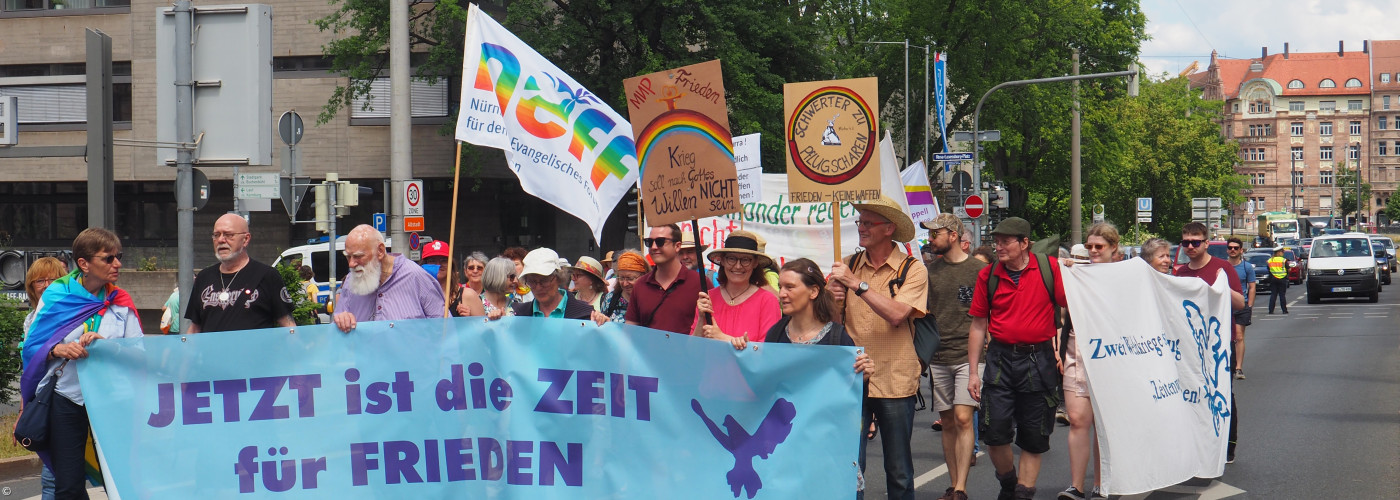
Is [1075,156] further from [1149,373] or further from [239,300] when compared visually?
[239,300]

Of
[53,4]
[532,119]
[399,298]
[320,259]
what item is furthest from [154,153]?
[532,119]

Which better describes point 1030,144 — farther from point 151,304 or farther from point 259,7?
point 259,7

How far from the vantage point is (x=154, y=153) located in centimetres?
3153

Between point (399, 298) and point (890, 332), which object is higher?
point (399, 298)

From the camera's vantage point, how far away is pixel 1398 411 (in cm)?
1205

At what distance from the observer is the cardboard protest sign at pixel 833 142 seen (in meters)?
6.70

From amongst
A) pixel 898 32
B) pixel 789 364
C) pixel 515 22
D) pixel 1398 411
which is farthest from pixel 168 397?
pixel 898 32

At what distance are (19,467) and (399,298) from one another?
145 inches

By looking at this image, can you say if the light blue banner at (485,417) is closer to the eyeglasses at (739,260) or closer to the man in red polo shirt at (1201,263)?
the eyeglasses at (739,260)

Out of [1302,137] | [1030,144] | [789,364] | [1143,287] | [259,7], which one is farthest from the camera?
[1302,137]

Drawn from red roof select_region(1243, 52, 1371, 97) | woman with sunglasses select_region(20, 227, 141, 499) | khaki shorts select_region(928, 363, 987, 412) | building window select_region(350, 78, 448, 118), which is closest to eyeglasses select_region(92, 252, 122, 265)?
woman with sunglasses select_region(20, 227, 141, 499)

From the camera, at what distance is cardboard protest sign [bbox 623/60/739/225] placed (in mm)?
6207

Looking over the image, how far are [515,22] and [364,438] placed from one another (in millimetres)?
21478

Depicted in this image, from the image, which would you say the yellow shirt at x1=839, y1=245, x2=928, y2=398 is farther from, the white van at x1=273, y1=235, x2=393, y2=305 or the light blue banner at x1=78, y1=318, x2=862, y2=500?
the white van at x1=273, y1=235, x2=393, y2=305
